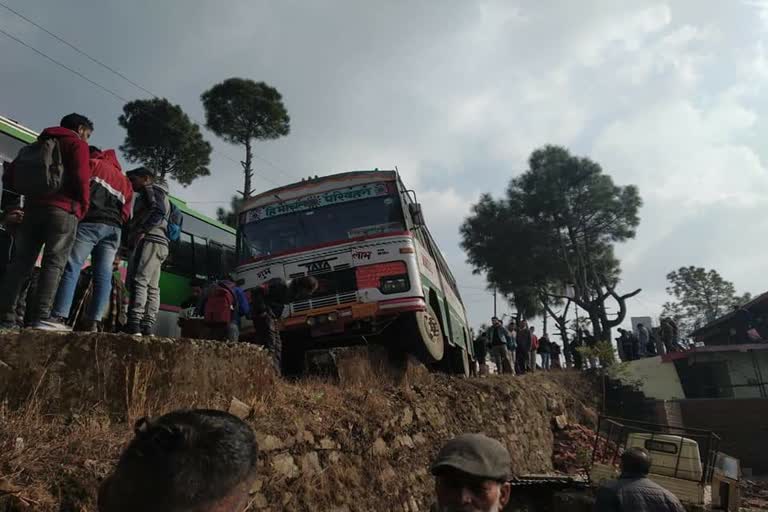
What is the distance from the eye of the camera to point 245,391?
4.36m

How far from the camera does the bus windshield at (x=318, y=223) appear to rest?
23.9ft

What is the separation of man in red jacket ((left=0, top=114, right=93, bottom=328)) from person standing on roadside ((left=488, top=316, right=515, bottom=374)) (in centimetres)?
1279

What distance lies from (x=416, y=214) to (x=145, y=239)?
394 cm

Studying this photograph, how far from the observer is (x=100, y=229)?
13.3 feet

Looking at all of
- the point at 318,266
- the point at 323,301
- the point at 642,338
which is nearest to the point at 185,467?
the point at 323,301

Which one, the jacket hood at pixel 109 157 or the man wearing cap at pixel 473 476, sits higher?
the jacket hood at pixel 109 157

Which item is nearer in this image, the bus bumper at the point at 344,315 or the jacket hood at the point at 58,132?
the jacket hood at the point at 58,132

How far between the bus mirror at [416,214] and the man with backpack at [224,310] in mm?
2850

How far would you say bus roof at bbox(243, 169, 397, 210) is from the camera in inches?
300

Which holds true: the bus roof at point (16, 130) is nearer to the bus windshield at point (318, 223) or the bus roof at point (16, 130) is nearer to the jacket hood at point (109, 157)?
the bus windshield at point (318, 223)

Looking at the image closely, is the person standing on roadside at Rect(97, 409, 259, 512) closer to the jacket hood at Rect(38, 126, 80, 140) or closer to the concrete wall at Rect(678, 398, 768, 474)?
the jacket hood at Rect(38, 126, 80, 140)

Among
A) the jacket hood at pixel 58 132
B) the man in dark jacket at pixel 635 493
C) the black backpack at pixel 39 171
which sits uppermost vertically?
the jacket hood at pixel 58 132

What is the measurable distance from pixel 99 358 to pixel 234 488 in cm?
272

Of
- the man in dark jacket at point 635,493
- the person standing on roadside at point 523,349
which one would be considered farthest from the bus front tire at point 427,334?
the person standing on roadside at point 523,349
